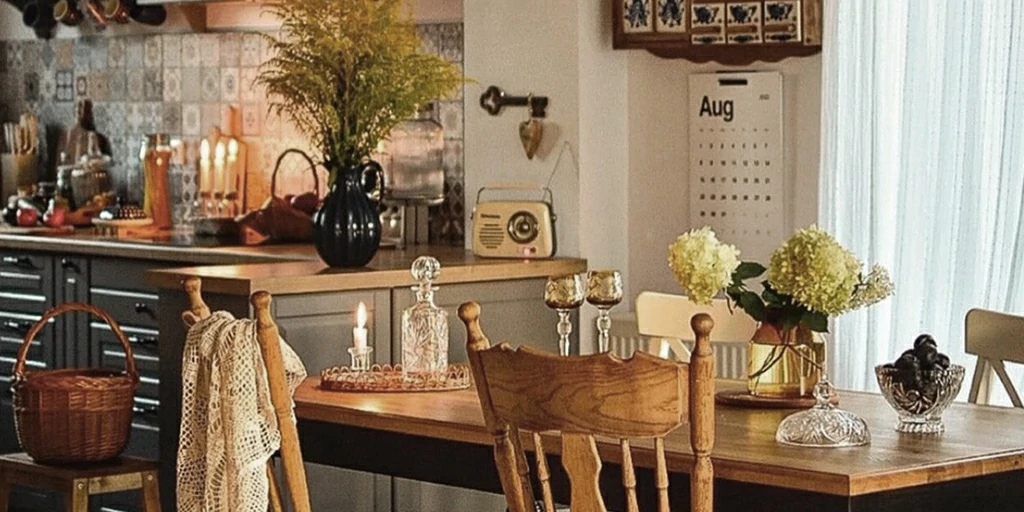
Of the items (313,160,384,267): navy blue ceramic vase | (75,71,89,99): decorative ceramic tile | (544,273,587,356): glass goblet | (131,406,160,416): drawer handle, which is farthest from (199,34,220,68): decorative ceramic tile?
(544,273,587,356): glass goblet

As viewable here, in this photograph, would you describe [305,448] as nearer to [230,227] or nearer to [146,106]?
[230,227]

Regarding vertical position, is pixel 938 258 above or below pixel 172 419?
above

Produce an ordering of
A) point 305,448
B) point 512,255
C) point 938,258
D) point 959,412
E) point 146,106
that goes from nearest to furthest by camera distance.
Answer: point 959,412
point 305,448
point 938,258
point 512,255
point 146,106

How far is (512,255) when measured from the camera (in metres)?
5.55

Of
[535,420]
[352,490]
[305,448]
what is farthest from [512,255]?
[535,420]

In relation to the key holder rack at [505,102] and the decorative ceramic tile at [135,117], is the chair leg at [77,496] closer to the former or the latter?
the key holder rack at [505,102]

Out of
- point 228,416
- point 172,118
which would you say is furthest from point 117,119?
point 228,416

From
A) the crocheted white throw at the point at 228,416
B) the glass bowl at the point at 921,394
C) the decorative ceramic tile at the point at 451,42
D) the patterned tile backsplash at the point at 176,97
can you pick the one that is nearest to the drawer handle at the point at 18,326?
the patterned tile backsplash at the point at 176,97

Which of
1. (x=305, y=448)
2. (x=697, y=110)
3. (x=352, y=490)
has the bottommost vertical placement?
(x=352, y=490)

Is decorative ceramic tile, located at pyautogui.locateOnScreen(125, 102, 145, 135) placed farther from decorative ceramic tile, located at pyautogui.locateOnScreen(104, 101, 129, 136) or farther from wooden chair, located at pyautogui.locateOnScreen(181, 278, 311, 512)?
wooden chair, located at pyautogui.locateOnScreen(181, 278, 311, 512)

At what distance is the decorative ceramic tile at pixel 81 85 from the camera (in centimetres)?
742

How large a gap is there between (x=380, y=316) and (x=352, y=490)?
1.54 feet

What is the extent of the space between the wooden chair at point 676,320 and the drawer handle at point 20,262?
274 centimetres

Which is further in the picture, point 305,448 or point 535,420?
point 305,448
